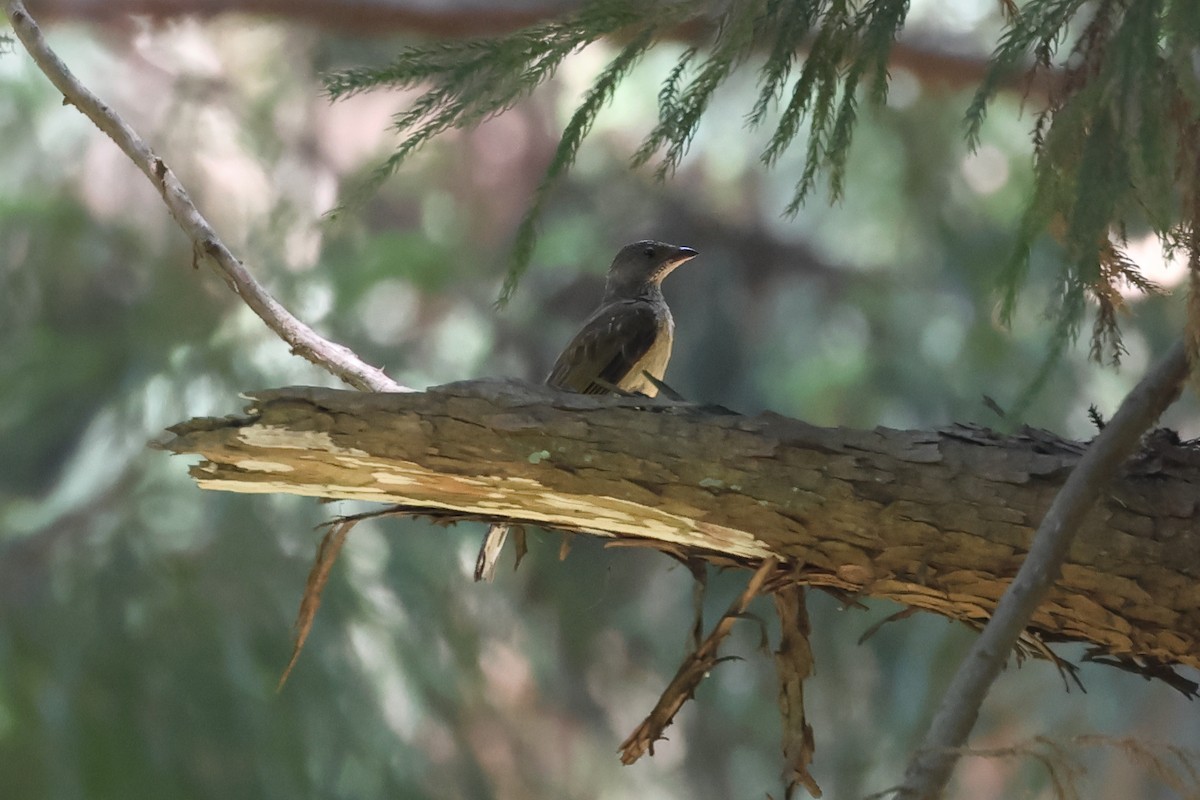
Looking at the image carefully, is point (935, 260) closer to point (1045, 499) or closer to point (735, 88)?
point (735, 88)

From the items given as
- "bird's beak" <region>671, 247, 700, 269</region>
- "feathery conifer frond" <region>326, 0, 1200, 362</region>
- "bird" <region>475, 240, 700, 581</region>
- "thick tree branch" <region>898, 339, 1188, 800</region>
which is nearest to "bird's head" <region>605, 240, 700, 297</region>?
"bird's beak" <region>671, 247, 700, 269</region>

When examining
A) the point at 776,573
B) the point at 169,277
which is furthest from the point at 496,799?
the point at 776,573

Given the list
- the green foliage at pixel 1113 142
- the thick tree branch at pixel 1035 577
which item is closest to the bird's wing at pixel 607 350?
the thick tree branch at pixel 1035 577

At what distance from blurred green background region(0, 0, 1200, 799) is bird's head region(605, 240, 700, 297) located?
1.09 metres

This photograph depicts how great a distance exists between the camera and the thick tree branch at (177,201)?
3012 mm

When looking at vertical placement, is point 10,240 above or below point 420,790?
above

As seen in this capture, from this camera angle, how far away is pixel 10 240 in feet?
21.2

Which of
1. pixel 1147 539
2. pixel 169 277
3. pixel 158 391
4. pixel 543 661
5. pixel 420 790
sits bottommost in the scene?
pixel 1147 539

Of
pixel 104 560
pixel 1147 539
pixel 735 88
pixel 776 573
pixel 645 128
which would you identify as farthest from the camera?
pixel 645 128

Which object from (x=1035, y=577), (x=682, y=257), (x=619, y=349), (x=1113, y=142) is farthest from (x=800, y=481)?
(x=682, y=257)

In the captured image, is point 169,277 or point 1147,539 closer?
point 1147,539

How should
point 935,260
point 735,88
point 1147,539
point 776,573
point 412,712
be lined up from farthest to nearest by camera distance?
point 935,260 < point 412,712 < point 735,88 < point 776,573 < point 1147,539

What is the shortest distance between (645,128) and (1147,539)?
19.0 ft

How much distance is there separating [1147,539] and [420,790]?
4701 mm
